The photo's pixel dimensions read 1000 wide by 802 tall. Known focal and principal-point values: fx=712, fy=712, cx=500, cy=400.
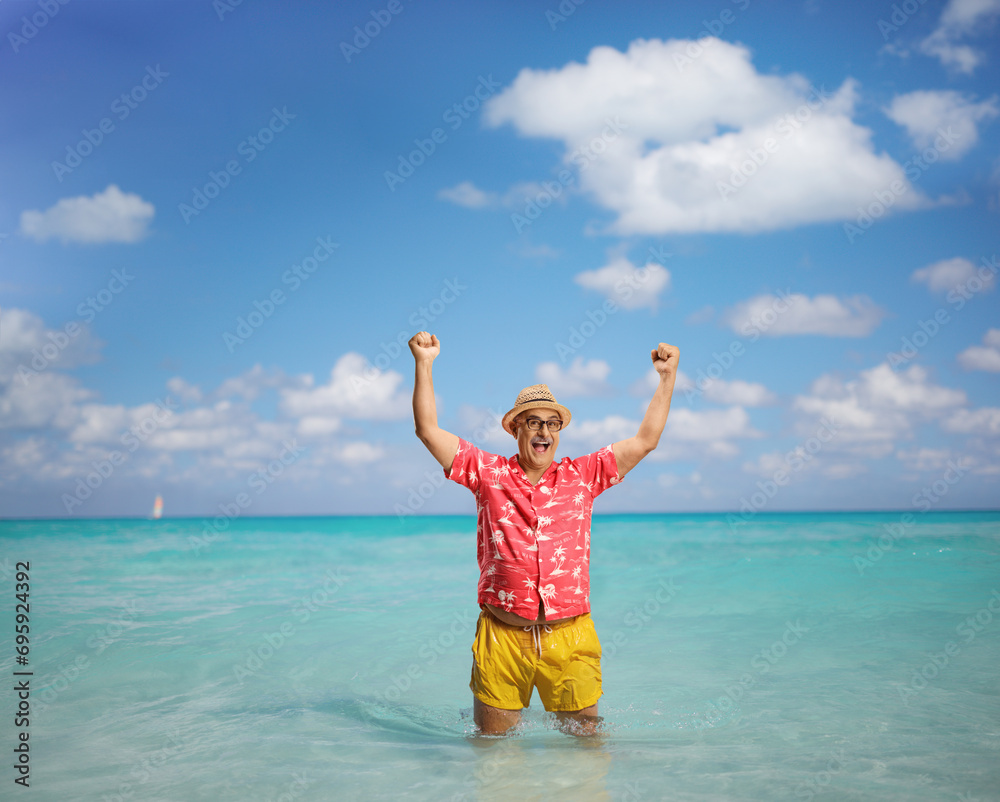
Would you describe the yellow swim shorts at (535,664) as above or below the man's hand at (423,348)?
below

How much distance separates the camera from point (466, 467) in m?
3.77

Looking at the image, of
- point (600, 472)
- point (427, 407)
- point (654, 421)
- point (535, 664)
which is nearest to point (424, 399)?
point (427, 407)

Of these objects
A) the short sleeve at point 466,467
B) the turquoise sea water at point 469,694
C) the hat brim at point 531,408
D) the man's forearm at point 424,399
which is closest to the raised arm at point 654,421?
the hat brim at point 531,408

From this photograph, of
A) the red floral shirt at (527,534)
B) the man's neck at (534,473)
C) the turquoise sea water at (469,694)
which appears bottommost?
the turquoise sea water at (469,694)

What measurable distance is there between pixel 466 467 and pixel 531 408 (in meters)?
0.47

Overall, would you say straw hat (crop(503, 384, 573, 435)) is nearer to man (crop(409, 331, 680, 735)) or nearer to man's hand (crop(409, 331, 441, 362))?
man (crop(409, 331, 680, 735))

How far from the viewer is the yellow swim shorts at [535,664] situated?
12.3ft

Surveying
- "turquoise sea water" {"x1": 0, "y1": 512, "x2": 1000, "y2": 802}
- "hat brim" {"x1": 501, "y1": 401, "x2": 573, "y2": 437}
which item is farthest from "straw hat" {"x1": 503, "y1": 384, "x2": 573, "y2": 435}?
"turquoise sea water" {"x1": 0, "y1": 512, "x2": 1000, "y2": 802}

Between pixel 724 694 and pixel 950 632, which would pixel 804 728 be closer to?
pixel 724 694

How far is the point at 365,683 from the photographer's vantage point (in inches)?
259

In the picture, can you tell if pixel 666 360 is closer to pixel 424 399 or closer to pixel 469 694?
pixel 424 399

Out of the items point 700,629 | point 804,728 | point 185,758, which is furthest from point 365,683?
point 700,629

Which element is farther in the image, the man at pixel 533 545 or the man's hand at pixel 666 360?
the man's hand at pixel 666 360

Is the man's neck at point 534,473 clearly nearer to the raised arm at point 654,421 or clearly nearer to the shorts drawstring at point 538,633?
the raised arm at point 654,421
